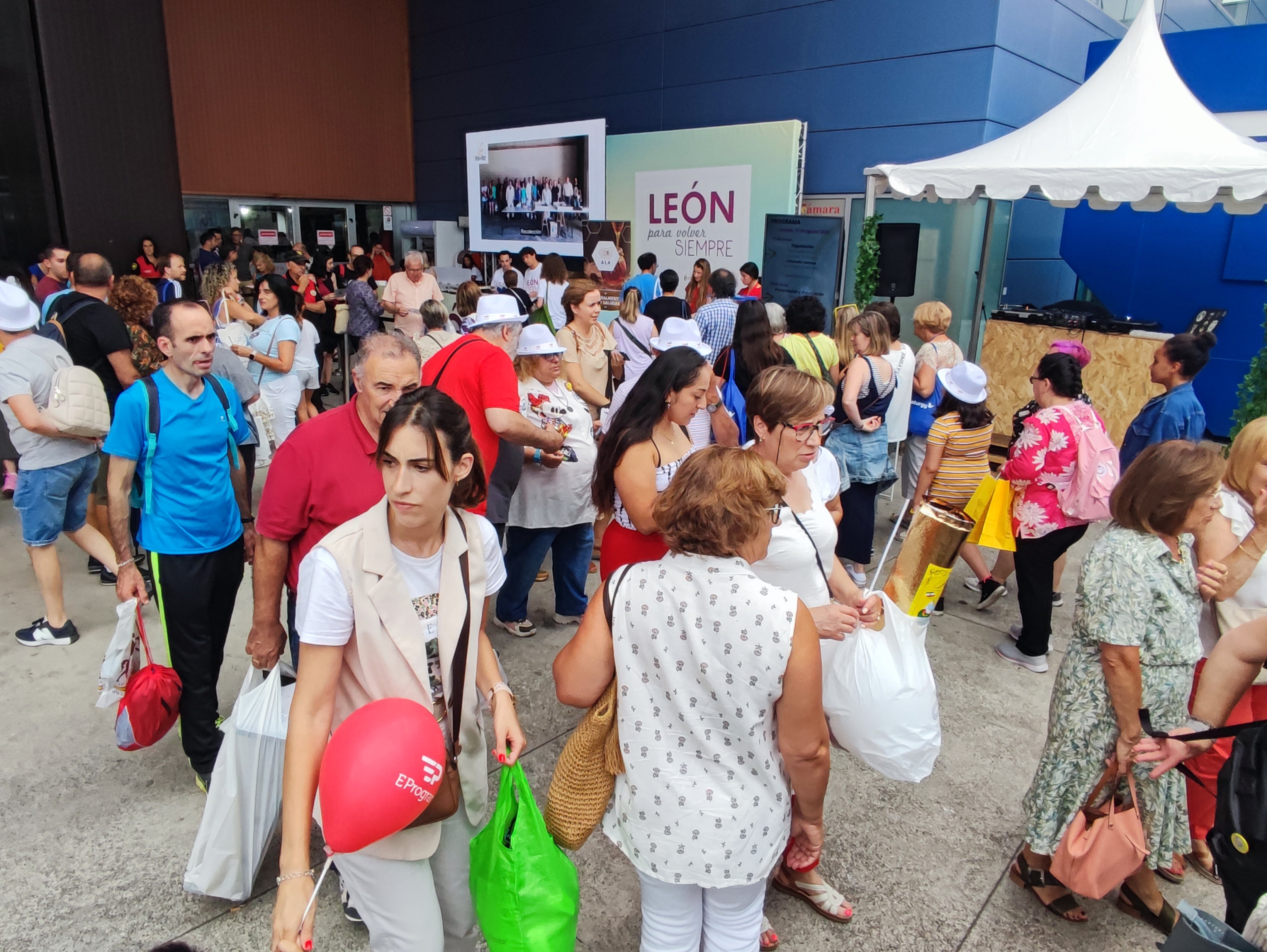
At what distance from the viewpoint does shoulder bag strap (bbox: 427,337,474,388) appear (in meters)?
3.67

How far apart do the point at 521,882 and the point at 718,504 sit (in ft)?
2.90

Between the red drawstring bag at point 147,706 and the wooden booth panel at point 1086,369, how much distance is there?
7341 millimetres

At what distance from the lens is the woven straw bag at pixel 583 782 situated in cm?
190

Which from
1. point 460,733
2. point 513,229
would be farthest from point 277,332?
point 513,229

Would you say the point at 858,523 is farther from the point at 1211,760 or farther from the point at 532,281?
the point at 532,281

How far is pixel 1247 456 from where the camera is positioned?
2.75 metres

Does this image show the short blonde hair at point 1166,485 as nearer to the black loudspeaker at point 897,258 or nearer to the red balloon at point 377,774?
the red balloon at point 377,774

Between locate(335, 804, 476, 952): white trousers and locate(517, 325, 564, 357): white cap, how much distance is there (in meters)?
2.65

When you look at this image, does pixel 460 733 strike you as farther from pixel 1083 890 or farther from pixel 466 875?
pixel 1083 890

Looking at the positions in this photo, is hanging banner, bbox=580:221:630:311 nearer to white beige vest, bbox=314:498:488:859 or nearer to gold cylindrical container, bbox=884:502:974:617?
gold cylindrical container, bbox=884:502:974:617

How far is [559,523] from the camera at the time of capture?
4262 millimetres

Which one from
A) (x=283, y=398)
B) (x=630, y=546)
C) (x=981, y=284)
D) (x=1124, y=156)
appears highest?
(x=1124, y=156)

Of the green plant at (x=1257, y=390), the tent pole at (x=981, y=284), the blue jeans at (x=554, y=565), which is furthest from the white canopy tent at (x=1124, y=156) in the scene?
the blue jeans at (x=554, y=565)

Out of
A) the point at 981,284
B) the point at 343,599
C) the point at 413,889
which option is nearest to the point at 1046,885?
the point at 413,889
